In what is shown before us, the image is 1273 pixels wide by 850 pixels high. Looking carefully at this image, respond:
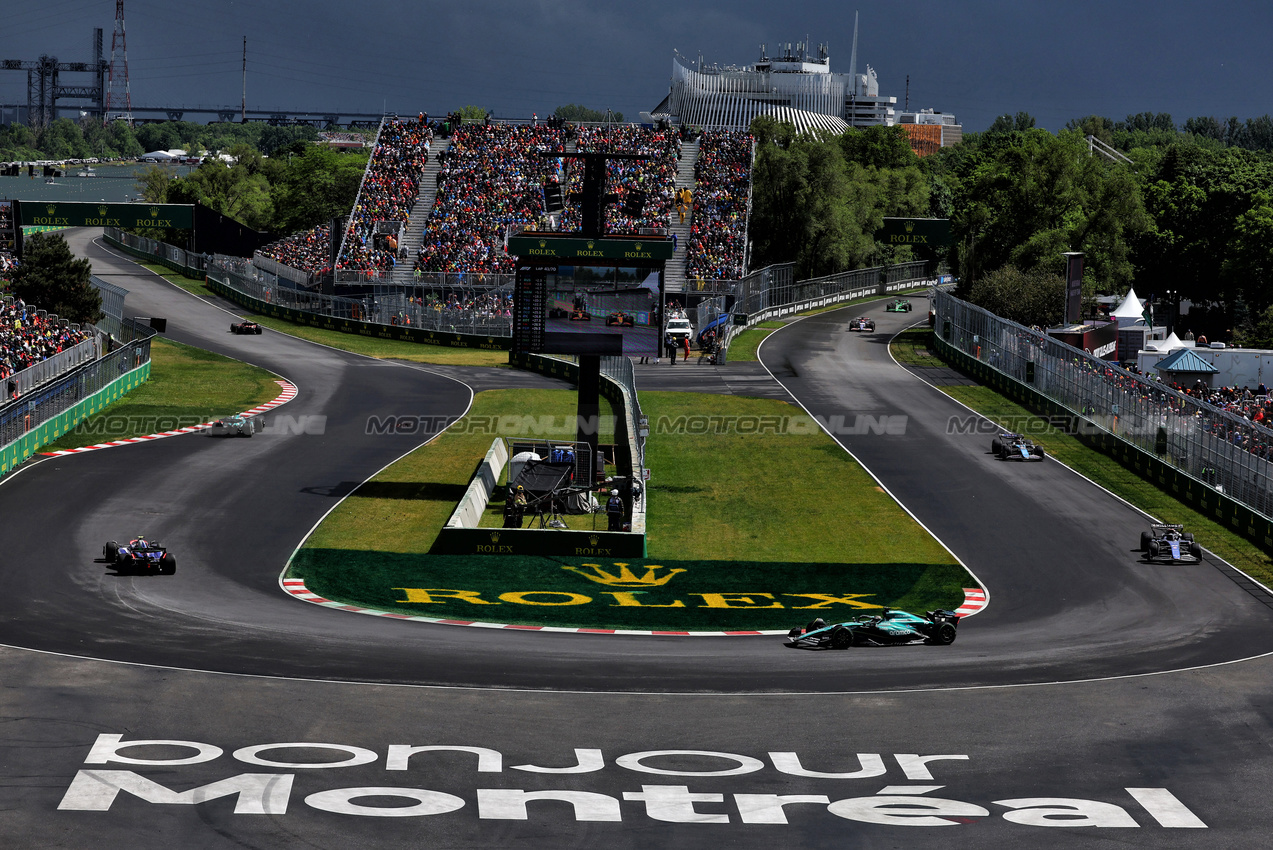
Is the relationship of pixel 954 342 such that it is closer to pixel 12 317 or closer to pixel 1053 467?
pixel 1053 467

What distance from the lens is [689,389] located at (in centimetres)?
6078

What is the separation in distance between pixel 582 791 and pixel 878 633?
10054 mm

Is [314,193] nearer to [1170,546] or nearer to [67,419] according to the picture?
[67,419]

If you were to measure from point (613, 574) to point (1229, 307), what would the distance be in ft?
256

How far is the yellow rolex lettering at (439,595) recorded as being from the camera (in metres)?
30.8

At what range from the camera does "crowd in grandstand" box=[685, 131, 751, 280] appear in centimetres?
8350

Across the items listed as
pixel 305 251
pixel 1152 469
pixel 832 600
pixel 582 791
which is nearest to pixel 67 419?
pixel 832 600

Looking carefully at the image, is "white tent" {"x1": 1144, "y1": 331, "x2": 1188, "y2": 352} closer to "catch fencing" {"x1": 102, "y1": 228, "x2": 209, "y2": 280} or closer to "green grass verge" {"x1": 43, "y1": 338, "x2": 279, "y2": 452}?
"green grass verge" {"x1": 43, "y1": 338, "x2": 279, "y2": 452}

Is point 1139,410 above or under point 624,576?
above

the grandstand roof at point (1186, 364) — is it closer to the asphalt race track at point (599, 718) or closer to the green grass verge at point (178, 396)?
the asphalt race track at point (599, 718)

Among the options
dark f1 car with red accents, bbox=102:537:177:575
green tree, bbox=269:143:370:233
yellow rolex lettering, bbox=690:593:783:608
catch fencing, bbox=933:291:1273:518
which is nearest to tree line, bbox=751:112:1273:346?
catch fencing, bbox=933:291:1273:518

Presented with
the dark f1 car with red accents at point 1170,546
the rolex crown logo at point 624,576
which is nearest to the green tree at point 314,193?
the rolex crown logo at point 624,576

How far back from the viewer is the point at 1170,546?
35250mm

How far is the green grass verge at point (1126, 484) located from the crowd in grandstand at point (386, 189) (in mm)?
39764
